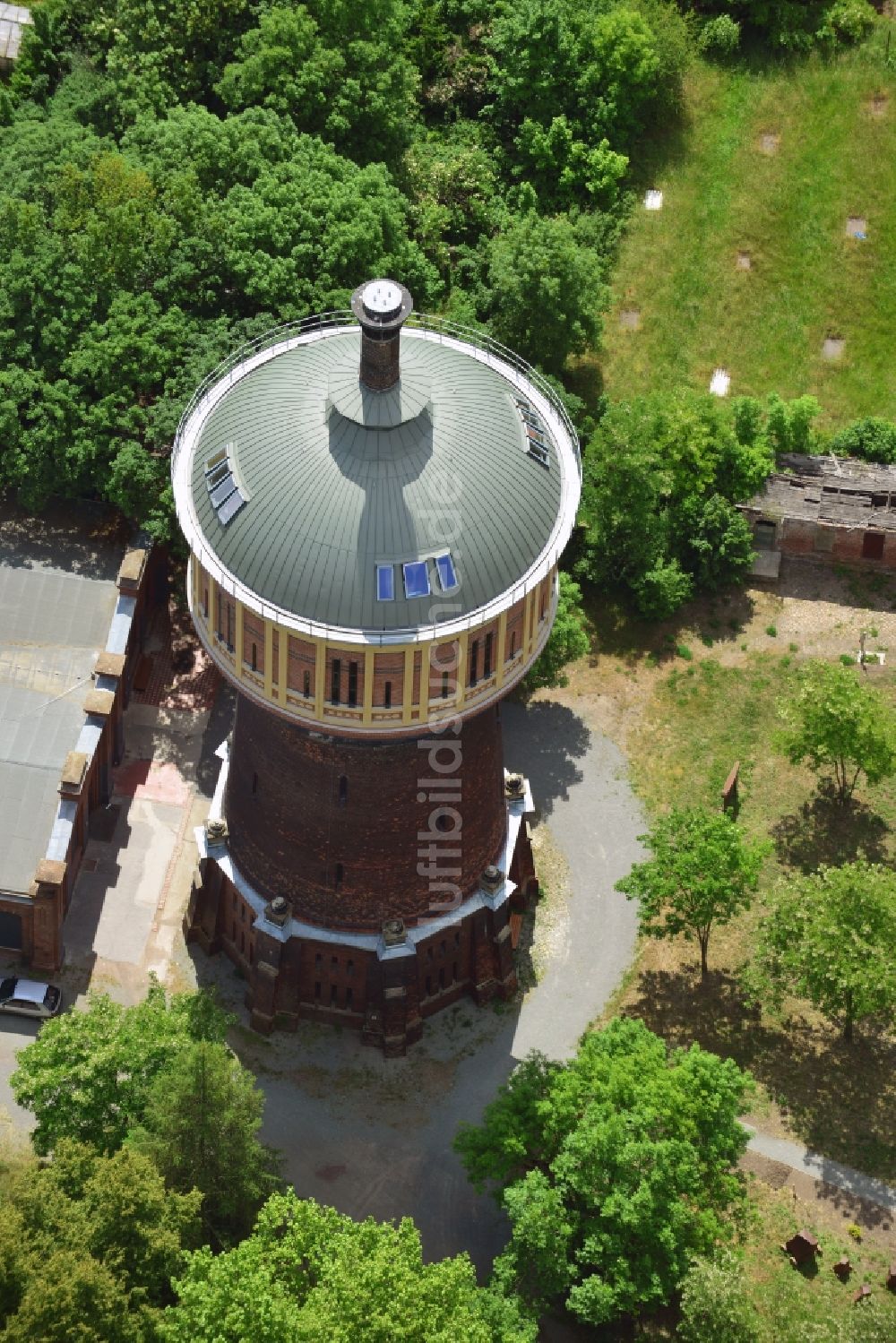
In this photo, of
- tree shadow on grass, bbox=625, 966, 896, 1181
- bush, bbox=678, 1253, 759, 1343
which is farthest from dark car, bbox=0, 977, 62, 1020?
bush, bbox=678, 1253, 759, 1343

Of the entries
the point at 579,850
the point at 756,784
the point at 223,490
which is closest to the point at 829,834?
the point at 756,784

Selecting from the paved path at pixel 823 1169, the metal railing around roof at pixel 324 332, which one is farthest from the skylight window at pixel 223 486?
the paved path at pixel 823 1169

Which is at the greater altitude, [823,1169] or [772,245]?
[772,245]

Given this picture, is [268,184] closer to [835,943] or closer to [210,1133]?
[835,943]

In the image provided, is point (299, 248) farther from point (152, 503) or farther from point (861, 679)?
point (861, 679)

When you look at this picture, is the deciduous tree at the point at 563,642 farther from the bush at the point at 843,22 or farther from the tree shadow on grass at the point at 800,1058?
the bush at the point at 843,22
